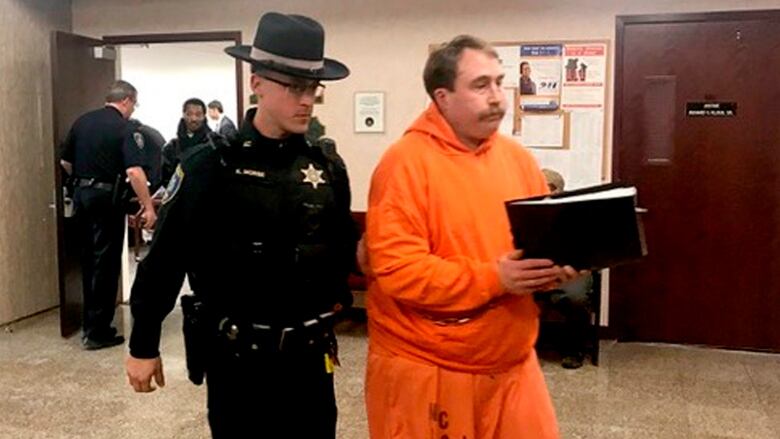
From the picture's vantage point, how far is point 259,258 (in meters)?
1.80

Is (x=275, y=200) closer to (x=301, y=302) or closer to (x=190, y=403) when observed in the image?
(x=301, y=302)

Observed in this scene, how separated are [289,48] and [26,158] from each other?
3.96 metres

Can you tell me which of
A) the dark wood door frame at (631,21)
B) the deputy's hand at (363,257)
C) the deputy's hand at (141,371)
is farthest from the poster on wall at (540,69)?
the deputy's hand at (141,371)

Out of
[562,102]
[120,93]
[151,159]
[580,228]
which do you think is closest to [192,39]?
[120,93]

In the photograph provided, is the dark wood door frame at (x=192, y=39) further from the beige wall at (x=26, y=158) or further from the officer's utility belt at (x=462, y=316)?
the officer's utility belt at (x=462, y=316)

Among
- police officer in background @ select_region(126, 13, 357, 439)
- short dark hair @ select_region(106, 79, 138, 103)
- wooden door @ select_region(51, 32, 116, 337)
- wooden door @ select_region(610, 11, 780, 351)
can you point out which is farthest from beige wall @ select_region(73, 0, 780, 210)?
police officer in background @ select_region(126, 13, 357, 439)

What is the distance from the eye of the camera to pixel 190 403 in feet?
12.0

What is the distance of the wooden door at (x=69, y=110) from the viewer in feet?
15.2

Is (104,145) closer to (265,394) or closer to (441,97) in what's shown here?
(265,394)

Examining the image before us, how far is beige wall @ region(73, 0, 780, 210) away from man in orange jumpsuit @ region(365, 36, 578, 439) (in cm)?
305

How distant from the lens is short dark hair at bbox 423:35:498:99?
5.72 feet

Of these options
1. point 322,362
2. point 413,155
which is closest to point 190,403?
point 322,362

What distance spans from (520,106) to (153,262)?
10.8 ft

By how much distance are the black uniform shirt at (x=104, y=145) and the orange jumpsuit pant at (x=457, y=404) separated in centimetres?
315
